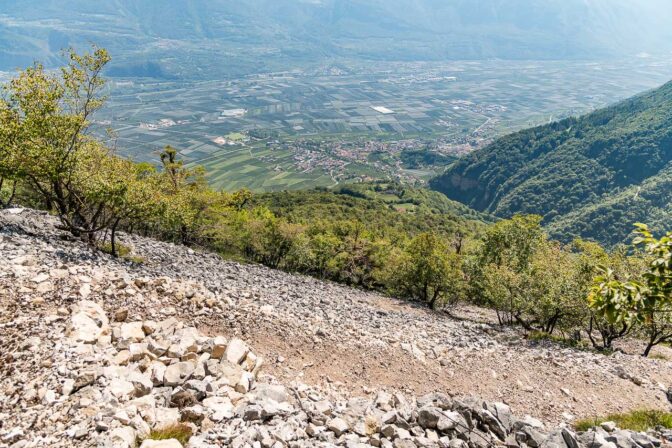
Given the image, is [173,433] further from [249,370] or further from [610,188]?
[610,188]

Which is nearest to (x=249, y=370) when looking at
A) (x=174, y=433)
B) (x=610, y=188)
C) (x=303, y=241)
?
(x=174, y=433)

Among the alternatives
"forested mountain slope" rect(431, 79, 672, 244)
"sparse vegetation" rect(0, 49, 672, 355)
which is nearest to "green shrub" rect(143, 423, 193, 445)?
"sparse vegetation" rect(0, 49, 672, 355)

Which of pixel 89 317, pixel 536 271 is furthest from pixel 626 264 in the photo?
pixel 89 317

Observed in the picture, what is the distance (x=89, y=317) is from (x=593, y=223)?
16592cm

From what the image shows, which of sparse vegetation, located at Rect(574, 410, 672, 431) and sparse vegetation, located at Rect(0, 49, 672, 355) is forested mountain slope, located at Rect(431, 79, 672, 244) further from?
sparse vegetation, located at Rect(574, 410, 672, 431)

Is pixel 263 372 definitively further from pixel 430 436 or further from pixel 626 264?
pixel 626 264

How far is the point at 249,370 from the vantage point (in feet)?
42.8

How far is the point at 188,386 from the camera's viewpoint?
1089 centimetres

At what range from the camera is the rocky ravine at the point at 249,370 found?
970 centimetres

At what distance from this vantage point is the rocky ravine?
970 centimetres

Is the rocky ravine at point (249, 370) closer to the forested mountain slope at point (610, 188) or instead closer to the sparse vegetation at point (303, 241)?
the sparse vegetation at point (303, 241)

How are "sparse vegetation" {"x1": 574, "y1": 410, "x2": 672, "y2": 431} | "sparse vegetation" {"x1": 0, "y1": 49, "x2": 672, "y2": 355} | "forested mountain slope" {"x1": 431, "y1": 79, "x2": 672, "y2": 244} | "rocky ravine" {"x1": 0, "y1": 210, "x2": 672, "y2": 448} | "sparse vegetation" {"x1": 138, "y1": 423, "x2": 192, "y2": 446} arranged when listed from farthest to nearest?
"forested mountain slope" {"x1": 431, "y1": 79, "x2": 672, "y2": 244}
"sparse vegetation" {"x1": 0, "y1": 49, "x2": 672, "y2": 355}
"sparse vegetation" {"x1": 574, "y1": 410, "x2": 672, "y2": 431}
"rocky ravine" {"x1": 0, "y1": 210, "x2": 672, "y2": 448}
"sparse vegetation" {"x1": 138, "y1": 423, "x2": 192, "y2": 446}

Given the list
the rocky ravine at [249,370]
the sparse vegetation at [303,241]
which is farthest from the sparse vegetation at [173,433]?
the sparse vegetation at [303,241]

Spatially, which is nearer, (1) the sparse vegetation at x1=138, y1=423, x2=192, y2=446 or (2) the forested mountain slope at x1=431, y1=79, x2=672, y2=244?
(1) the sparse vegetation at x1=138, y1=423, x2=192, y2=446
